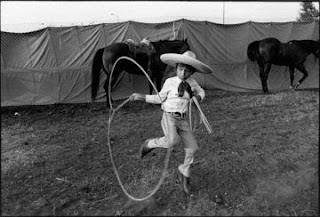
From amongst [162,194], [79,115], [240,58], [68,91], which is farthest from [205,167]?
[240,58]

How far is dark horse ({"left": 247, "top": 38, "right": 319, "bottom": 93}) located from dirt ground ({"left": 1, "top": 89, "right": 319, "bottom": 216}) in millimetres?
2884

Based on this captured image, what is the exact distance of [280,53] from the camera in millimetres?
10242

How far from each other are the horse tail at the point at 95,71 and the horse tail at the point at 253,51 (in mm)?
5048

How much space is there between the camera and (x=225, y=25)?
34.5 ft

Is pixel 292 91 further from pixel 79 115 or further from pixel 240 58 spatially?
pixel 79 115

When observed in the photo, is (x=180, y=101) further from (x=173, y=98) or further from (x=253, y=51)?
(x=253, y=51)

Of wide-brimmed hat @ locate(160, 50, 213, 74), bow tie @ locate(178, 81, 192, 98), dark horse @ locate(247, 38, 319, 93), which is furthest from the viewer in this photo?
dark horse @ locate(247, 38, 319, 93)

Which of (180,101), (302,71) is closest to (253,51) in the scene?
(302,71)

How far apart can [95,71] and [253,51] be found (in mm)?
5365

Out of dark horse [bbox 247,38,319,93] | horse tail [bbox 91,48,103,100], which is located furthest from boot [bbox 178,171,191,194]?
dark horse [bbox 247,38,319,93]

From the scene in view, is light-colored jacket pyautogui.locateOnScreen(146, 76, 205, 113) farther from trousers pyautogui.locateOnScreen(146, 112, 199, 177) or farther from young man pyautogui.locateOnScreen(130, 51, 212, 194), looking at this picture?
trousers pyautogui.locateOnScreen(146, 112, 199, 177)

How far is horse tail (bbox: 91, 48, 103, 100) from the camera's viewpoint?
8.49 meters

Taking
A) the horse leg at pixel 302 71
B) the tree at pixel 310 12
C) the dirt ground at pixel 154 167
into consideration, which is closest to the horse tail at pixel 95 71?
the dirt ground at pixel 154 167

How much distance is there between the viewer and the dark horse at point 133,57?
27.0 feet
